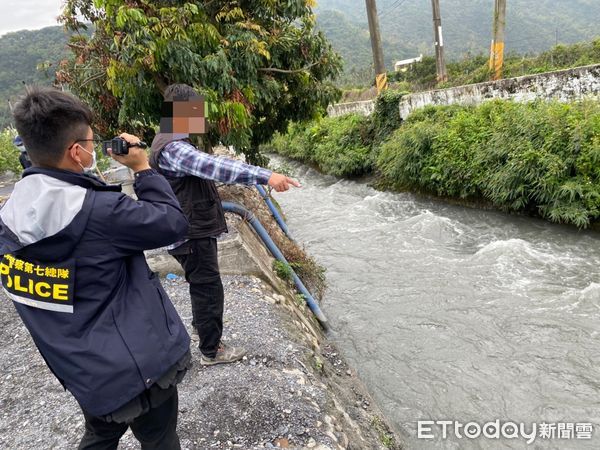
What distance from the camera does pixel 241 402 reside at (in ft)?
10.3

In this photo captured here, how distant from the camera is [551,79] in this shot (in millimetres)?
11062

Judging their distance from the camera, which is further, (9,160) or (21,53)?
(21,53)

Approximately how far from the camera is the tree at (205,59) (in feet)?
15.7

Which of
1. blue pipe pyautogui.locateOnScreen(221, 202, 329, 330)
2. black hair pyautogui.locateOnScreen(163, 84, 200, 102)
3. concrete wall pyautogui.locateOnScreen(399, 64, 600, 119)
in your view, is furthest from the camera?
concrete wall pyautogui.locateOnScreen(399, 64, 600, 119)

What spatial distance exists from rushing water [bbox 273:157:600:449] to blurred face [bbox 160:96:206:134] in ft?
10.9

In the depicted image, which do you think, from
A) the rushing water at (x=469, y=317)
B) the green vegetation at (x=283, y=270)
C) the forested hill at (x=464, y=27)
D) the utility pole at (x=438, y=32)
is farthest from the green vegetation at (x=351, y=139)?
the forested hill at (x=464, y=27)

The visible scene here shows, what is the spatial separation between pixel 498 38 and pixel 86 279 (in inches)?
712

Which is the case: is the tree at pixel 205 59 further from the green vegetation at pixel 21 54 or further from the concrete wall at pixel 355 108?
the green vegetation at pixel 21 54

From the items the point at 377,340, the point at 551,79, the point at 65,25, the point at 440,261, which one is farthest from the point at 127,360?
the point at 551,79

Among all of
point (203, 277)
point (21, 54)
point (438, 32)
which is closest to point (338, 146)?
point (438, 32)

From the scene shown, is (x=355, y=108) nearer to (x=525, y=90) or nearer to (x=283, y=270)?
(x=525, y=90)

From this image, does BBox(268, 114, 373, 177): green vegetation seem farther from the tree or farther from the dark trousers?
the dark trousers

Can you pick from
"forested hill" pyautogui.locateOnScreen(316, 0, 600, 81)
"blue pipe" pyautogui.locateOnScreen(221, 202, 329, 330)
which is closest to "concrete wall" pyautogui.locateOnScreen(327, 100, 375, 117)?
"blue pipe" pyautogui.locateOnScreen(221, 202, 329, 330)

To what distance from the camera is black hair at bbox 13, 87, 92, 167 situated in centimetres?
156
